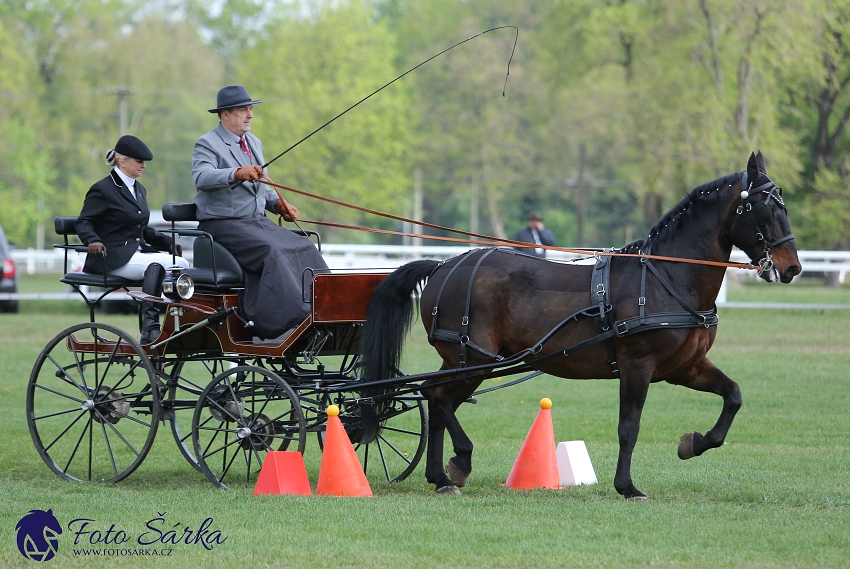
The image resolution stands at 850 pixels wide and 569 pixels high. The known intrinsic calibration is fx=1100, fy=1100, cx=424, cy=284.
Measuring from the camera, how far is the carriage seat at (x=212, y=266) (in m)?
7.30

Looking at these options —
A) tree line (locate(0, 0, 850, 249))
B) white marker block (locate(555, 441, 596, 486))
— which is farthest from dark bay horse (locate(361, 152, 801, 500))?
tree line (locate(0, 0, 850, 249))

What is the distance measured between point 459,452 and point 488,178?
4472 cm

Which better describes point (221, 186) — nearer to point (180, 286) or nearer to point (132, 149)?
Answer: point (180, 286)

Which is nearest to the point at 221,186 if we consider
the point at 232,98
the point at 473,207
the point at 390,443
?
the point at 232,98

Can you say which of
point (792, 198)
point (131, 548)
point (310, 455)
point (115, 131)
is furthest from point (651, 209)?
point (131, 548)

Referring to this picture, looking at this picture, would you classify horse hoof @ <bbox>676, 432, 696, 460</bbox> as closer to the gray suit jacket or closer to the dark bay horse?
the dark bay horse

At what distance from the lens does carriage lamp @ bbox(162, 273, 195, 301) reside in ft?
23.3

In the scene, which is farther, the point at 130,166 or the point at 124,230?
the point at 130,166

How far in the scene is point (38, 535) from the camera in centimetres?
548

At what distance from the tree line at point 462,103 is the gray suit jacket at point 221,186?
2355cm

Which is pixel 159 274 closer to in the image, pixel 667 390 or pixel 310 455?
pixel 310 455

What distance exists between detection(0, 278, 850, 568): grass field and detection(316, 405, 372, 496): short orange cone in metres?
0.19

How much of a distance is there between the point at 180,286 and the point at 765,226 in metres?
3.64

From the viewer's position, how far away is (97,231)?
7.75m
